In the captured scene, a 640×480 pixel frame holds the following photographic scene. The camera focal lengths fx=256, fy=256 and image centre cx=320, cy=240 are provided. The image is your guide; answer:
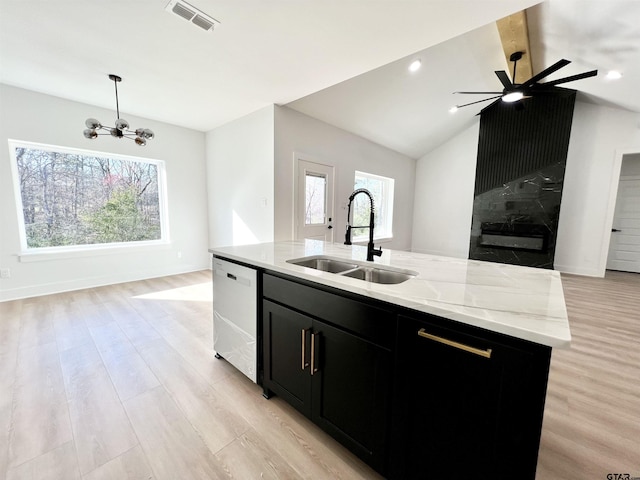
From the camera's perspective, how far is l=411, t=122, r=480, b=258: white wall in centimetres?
606

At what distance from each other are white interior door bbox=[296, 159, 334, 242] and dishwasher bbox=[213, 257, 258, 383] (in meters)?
2.19

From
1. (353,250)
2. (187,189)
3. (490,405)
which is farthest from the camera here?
(187,189)

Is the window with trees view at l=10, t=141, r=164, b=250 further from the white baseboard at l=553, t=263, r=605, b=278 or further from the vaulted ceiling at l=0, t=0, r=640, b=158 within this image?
the white baseboard at l=553, t=263, r=605, b=278

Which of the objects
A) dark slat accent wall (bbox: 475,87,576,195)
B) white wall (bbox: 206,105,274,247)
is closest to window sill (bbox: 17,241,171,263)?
white wall (bbox: 206,105,274,247)

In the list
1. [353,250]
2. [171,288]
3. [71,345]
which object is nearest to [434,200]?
[353,250]

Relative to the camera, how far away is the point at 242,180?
4133 mm

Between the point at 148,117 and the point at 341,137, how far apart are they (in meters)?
3.16

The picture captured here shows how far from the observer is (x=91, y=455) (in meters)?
1.28

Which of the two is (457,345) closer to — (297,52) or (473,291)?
(473,291)

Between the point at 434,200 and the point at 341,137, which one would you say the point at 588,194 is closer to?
the point at 434,200

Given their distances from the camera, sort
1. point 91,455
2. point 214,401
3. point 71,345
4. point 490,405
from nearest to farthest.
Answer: point 490,405, point 91,455, point 214,401, point 71,345

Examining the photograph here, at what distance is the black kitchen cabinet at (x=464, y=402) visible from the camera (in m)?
0.76

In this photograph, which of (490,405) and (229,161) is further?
(229,161)

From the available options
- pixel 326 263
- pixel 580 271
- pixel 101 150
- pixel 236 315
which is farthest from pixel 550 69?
pixel 101 150
